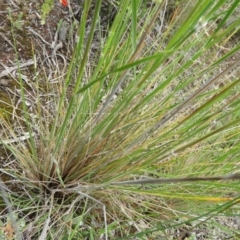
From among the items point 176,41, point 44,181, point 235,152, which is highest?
point 176,41

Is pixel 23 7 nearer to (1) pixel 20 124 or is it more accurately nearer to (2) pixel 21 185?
(1) pixel 20 124

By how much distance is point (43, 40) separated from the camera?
113 cm

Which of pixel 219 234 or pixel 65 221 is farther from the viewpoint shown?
pixel 219 234

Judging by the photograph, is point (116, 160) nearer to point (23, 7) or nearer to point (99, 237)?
point (99, 237)

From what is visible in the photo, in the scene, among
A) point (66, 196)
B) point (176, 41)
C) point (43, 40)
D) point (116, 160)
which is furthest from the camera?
point (43, 40)

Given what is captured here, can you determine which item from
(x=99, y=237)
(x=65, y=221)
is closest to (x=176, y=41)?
(x=65, y=221)

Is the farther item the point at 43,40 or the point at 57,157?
the point at 43,40

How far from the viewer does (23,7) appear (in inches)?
44.8

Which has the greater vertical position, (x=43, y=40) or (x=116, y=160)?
(x=116, y=160)

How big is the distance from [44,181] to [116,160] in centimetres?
18

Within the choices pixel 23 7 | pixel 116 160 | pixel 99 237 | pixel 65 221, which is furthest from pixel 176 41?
pixel 23 7

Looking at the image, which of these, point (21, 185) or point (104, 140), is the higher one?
point (104, 140)

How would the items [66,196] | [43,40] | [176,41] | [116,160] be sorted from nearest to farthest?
1. [176,41]
2. [116,160]
3. [66,196]
4. [43,40]

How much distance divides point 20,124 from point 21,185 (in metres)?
0.16
